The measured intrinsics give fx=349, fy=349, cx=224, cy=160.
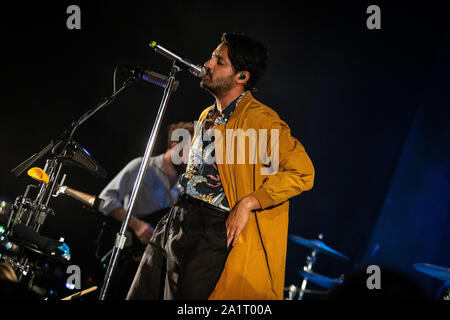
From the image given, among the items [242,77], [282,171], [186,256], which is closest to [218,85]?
[242,77]

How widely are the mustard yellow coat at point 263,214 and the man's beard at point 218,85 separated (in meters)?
0.45

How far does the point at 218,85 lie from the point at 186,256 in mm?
1015

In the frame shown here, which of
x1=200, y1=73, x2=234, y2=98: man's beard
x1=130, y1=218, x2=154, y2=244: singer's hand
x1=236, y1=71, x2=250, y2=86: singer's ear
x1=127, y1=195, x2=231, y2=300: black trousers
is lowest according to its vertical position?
→ x1=130, y1=218, x2=154, y2=244: singer's hand

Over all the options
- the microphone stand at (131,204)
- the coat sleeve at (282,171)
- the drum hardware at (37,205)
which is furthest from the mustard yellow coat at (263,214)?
the drum hardware at (37,205)

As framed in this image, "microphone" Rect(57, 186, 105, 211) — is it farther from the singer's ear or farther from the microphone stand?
the singer's ear

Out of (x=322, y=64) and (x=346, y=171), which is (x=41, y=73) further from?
(x=346, y=171)

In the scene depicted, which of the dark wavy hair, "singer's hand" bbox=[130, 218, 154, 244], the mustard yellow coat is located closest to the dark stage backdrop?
"singer's hand" bbox=[130, 218, 154, 244]

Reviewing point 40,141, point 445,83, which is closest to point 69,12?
point 40,141

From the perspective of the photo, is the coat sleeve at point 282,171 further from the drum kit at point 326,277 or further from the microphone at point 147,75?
the drum kit at point 326,277

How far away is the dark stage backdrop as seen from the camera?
3.71 meters

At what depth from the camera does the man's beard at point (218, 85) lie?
81.4 inches

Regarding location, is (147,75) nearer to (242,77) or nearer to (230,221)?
(242,77)

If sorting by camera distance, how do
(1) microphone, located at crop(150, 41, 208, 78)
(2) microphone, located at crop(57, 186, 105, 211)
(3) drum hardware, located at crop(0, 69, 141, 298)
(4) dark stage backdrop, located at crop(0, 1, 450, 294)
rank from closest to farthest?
(1) microphone, located at crop(150, 41, 208, 78), (3) drum hardware, located at crop(0, 69, 141, 298), (2) microphone, located at crop(57, 186, 105, 211), (4) dark stage backdrop, located at crop(0, 1, 450, 294)

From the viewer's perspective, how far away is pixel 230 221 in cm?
150
